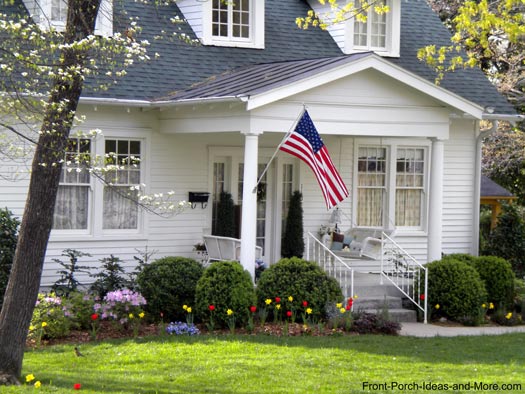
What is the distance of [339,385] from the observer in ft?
32.3

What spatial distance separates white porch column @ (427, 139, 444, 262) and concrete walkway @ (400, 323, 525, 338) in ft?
5.58

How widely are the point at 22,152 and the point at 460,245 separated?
1094 centimetres

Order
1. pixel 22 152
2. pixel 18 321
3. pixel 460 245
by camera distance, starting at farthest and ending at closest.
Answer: pixel 460 245 → pixel 22 152 → pixel 18 321

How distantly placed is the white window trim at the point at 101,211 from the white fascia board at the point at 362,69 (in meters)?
2.91

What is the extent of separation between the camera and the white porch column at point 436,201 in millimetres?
16078

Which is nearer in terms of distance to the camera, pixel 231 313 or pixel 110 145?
pixel 231 313

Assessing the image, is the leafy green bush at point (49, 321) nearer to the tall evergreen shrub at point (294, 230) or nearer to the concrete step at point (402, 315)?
the concrete step at point (402, 315)

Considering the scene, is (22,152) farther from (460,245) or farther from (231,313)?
(460,245)

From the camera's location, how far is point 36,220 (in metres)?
9.68

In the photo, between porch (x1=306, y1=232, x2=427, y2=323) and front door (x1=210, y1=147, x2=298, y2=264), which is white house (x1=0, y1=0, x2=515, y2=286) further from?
porch (x1=306, y1=232, x2=427, y2=323)

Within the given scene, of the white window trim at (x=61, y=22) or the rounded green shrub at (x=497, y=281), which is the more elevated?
the white window trim at (x=61, y=22)

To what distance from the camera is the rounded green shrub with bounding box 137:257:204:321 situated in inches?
546

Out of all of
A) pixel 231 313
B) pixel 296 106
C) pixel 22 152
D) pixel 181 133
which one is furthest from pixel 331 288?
pixel 22 152

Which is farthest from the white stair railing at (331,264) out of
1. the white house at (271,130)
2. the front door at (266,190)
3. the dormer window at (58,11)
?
the dormer window at (58,11)
